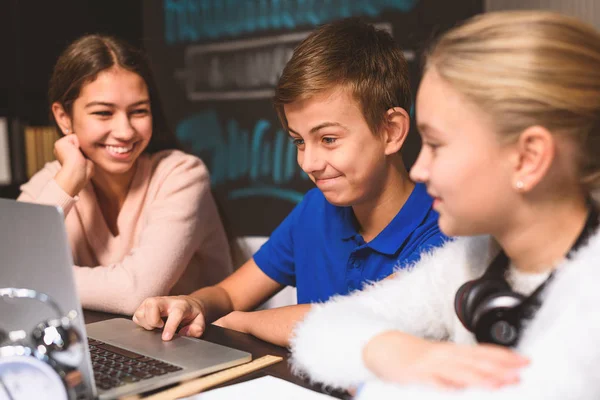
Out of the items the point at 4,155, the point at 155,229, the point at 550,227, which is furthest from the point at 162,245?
the point at 4,155


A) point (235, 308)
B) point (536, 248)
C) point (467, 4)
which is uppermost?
point (467, 4)

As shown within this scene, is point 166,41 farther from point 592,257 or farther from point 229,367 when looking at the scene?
point 592,257

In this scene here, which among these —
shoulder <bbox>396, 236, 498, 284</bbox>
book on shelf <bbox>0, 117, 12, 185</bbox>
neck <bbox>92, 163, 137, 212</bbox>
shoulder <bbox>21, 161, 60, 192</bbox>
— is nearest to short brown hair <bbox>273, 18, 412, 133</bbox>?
shoulder <bbox>396, 236, 498, 284</bbox>

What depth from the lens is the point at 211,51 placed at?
348cm

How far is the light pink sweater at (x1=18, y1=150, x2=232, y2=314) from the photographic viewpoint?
1593mm

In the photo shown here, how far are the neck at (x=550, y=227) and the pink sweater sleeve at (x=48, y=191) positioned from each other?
117 cm

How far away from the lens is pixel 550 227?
2.58 ft

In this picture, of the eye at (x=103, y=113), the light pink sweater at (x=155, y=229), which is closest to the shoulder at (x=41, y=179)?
the light pink sweater at (x=155, y=229)

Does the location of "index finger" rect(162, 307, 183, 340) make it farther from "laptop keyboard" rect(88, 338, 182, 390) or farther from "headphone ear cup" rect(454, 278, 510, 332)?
"headphone ear cup" rect(454, 278, 510, 332)

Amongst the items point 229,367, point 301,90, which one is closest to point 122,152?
point 301,90

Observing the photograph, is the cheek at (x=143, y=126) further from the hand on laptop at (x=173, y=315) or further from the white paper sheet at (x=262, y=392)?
the white paper sheet at (x=262, y=392)

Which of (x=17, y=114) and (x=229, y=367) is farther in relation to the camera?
(x=17, y=114)

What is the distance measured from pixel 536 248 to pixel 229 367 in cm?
48

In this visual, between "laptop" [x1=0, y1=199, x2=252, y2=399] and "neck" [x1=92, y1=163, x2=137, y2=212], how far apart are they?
0.79 metres
